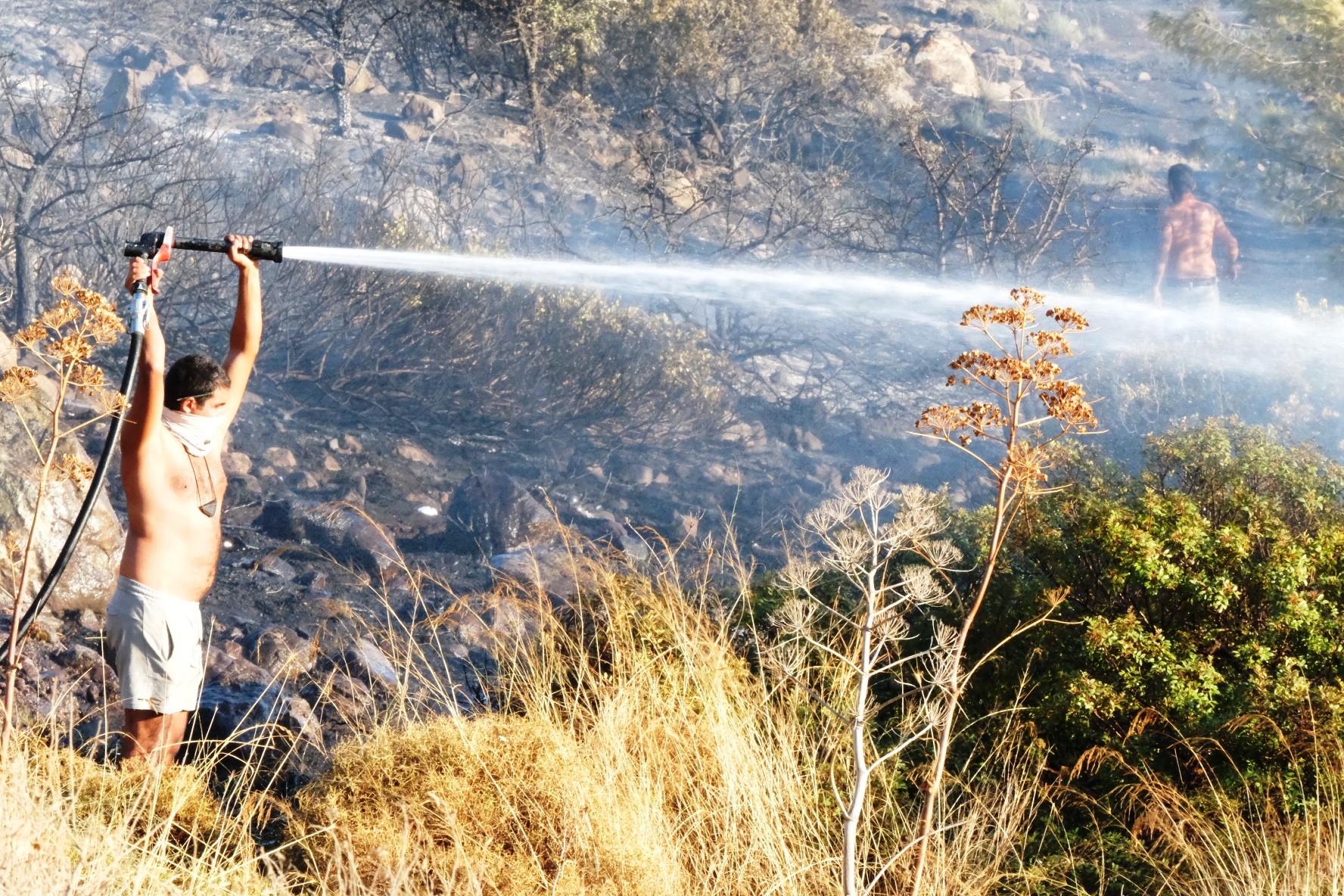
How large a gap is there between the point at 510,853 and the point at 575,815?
21 centimetres

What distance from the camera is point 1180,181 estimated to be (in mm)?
10023

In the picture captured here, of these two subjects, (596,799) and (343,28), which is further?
(343,28)

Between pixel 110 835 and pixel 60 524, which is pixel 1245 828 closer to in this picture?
pixel 110 835

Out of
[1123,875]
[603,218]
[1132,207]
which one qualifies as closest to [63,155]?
[603,218]

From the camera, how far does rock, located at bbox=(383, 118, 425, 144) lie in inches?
491

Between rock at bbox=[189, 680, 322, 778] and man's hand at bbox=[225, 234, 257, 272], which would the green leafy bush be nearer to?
rock at bbox=[189, 680, 322, 778]

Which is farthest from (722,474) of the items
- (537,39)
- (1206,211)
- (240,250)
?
(537,39)

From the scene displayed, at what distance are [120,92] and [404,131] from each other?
2.75m

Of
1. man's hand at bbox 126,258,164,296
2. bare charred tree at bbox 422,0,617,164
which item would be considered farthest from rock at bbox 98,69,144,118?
man's hand at bbox 126,258,164,296

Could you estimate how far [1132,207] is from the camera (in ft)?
48.8

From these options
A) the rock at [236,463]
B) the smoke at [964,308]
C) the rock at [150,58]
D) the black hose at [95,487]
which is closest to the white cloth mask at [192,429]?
the black hose at [95,487]

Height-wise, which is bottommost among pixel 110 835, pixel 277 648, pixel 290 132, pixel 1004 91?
pixel 277 648

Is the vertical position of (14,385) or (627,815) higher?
(14,385)

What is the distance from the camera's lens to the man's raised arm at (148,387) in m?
3.01
